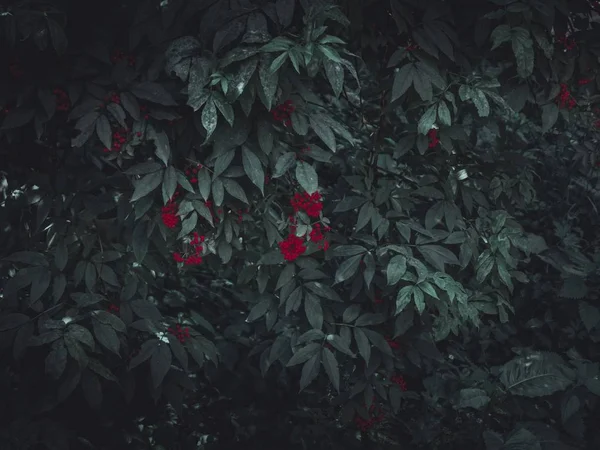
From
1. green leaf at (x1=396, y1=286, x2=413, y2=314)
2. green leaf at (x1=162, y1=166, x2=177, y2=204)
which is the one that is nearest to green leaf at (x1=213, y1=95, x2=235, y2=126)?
green leaf at (x1=162, y1=166, x2=177, y2=204)

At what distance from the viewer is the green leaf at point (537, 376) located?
2.56 metres

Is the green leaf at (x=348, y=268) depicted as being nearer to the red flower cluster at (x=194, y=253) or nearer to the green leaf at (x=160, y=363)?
the red flower cluster at (x=194, y=253)

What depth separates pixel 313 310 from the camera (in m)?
2.44

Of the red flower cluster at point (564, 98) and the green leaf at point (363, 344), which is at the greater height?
the red flower cluster at point (564, 98)

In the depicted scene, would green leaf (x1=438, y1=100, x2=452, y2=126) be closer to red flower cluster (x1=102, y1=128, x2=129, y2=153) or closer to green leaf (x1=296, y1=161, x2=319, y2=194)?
green leaf (x1=296, y1=161, x2=319, y2=194)

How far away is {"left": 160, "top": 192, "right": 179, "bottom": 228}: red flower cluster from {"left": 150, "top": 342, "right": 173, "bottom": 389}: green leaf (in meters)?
0.44

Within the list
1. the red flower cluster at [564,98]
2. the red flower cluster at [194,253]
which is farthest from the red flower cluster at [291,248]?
the red flower cluster at [564,98]

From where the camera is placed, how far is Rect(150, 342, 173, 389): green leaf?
236 centimetres

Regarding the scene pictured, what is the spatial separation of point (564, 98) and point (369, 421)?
1.44m

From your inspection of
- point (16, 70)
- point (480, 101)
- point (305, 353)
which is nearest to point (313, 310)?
point (305, 353)

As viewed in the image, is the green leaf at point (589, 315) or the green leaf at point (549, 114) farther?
the green leaf at point (589, 315)

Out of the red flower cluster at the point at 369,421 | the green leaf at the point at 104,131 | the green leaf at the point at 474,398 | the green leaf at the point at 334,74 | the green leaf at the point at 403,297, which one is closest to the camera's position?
the green leaf at the point at 334,74

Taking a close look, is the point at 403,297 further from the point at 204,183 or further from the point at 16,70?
the point at 16,70

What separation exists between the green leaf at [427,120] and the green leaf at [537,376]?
3.16 ft
